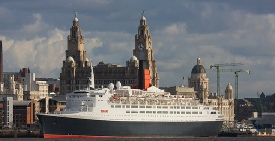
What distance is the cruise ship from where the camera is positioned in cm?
17825

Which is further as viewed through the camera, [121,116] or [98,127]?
[121,116]

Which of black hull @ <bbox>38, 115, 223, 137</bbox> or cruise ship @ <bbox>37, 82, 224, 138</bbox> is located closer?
black hull @ <bbox>38, 115, 223, 137</bbox>

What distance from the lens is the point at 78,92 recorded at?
18250 cm

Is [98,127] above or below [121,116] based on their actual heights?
below

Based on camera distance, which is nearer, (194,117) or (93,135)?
(93,135)

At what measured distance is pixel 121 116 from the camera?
18162 cm

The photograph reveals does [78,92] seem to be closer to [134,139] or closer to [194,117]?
[134,139]

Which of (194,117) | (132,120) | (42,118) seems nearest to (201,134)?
(194,117)

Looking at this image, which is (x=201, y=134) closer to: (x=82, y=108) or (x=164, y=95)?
(x=164, y=95)

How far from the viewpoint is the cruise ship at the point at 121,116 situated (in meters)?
178

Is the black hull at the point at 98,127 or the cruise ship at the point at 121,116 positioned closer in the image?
the black hull at the point at 98,127

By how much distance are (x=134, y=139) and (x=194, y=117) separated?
64.5ft

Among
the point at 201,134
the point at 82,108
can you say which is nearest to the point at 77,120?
the point at 82,108

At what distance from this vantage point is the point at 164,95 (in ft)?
647
